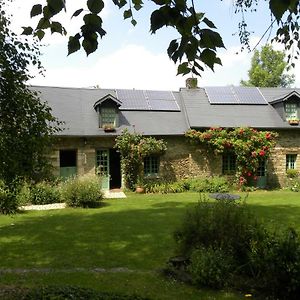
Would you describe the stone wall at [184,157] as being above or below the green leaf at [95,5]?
below

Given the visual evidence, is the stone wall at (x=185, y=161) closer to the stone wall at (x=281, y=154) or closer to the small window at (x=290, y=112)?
the stone wall at (x=281, y=154)

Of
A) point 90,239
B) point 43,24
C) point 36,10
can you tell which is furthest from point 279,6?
point 90,239

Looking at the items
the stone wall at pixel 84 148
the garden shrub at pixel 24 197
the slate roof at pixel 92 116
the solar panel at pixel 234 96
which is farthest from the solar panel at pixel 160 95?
the garden shrub at pixel 24 197

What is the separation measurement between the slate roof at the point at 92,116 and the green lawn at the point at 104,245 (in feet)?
16.3

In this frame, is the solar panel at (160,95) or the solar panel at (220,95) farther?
the solar panel at (160,95)

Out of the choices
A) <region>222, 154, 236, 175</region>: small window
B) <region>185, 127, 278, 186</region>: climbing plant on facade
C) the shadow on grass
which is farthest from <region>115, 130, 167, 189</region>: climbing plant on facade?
the shadow on grass

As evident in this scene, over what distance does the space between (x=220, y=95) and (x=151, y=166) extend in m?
6.66

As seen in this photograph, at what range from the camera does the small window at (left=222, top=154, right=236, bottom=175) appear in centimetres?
2109

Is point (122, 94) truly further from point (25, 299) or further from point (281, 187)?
point (25, 299)

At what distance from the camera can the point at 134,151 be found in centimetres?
1898

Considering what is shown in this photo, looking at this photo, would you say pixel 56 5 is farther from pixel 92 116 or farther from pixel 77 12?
pixel 92 116

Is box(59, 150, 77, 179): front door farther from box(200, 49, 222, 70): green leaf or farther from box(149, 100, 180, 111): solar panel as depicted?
box(200, 49, 222, 70): green leaf

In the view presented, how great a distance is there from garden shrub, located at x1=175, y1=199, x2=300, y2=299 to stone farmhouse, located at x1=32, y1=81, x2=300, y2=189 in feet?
41.3

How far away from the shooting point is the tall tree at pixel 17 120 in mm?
6793
